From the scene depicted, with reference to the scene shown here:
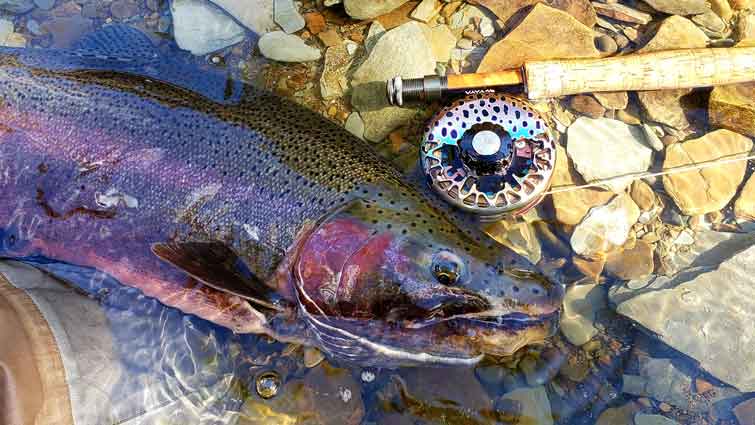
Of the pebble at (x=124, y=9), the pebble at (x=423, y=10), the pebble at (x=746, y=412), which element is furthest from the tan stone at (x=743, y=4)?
the pebble at (x=124, y=9)

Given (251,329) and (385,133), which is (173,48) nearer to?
(385,133)

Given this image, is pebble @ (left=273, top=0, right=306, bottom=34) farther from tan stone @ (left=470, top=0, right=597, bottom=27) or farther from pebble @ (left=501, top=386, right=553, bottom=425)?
pebble @ (left=501, top=386, right=553, bottom=425)

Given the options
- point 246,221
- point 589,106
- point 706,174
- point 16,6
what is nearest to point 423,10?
point 589,106

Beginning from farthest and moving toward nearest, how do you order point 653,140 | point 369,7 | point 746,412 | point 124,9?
point 124,9, point 369,7, point 653,140, point 746,412

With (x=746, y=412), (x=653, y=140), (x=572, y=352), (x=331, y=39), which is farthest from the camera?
(x=331, y=39)

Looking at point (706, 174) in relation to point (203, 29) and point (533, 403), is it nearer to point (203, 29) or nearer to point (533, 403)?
point (533, 403)

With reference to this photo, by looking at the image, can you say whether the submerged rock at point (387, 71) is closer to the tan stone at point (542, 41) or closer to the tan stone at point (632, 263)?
→ the tan stone at point (542, 41)
